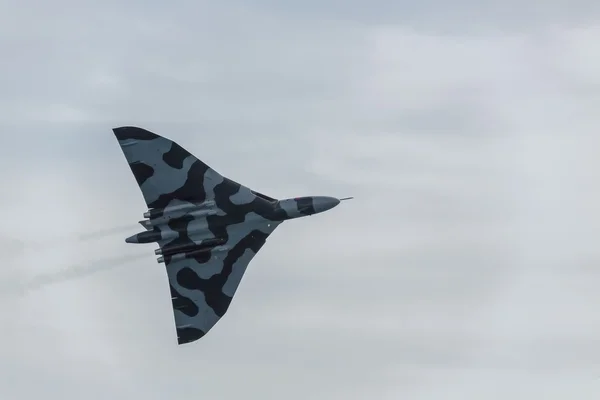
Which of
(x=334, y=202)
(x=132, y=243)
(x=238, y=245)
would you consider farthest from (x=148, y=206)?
(x=334, y=202)

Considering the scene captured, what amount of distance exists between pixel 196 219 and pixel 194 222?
1.00 feet

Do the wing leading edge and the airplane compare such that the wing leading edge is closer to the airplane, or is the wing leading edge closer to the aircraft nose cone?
the airplane

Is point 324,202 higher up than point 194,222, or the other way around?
point 324,202

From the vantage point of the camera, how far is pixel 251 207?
69.6 m

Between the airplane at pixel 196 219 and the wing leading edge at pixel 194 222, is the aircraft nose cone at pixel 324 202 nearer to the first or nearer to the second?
the airplane at pixel 196 219

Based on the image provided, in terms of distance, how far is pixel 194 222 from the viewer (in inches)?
2702

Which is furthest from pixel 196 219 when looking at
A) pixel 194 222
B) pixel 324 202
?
pixel 324 202

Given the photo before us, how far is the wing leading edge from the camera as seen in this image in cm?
6862

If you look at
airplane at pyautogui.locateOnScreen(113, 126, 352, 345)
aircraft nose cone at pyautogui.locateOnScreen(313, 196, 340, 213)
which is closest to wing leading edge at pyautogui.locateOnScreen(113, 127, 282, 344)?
airplane at pyautogui.locateOnScreen(113, 126, 352, 345)

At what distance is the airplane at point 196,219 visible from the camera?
224 ft

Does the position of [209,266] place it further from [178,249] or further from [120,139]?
[120,139]

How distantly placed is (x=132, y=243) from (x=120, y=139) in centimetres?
881

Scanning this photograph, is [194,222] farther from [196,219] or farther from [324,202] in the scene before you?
[324,202]

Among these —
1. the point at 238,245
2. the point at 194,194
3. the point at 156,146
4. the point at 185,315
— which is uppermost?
the point at 156,146
